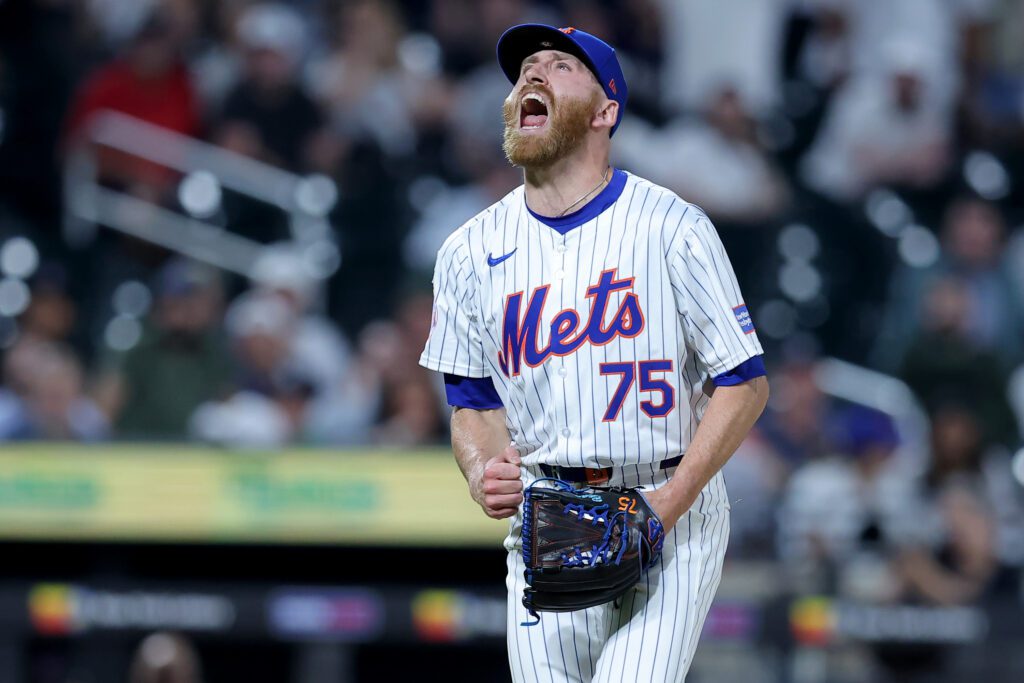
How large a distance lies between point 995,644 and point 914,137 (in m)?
3.36

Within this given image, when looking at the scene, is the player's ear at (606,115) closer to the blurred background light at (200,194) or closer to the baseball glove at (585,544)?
the baseball glove at (585,544)

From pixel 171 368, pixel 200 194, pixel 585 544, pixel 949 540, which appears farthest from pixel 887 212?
pixel 585 544

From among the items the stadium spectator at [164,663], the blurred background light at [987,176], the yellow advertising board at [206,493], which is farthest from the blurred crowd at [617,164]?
the stadium spectator at [164,663]

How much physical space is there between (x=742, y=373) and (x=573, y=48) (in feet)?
2.58

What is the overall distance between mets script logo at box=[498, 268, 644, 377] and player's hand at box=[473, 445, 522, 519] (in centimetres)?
23

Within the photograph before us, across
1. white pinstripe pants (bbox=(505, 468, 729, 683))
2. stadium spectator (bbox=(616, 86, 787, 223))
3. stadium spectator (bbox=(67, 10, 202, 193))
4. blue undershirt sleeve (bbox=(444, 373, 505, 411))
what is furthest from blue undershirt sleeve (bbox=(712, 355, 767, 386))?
stadium spectator (bbox=(67, 10, 202, 193))

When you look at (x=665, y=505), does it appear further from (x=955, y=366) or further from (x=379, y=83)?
(x=379, y=83)

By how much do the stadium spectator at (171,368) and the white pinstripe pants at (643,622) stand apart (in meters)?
3.98

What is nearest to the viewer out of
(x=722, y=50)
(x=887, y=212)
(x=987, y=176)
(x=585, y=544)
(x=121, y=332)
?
(x=585, y=544)

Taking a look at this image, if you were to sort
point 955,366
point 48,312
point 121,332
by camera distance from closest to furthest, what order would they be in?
1. point 955,366
2. point 48,312
3. point 121,332

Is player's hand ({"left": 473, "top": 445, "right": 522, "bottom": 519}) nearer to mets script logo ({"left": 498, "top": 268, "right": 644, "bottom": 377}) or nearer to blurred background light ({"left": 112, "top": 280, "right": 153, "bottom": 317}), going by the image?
mets script logo ({"left": 498, "top": 268, "right": 644, "bottom": 377})

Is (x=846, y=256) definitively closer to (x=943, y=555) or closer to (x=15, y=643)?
(x=943, y=555)

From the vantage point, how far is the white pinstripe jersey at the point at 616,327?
316cm

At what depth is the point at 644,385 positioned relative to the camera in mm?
3170
